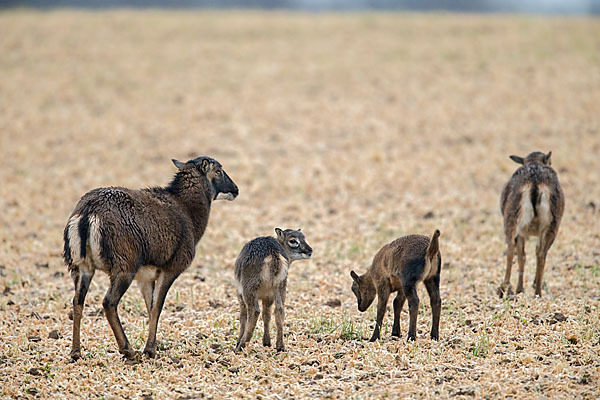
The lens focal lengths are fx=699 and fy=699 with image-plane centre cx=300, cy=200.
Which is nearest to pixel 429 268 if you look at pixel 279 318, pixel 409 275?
pixel 409 275

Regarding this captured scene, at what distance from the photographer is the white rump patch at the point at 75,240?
8.29 m

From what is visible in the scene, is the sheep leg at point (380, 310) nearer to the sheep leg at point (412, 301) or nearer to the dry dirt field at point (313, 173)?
the dry dirt field at point (313, 173)

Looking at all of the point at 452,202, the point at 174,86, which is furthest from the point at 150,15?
the point at 452,202

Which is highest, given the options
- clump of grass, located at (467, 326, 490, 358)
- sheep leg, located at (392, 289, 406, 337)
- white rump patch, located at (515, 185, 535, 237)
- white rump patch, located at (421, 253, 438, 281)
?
white rump patch, located at (515, 185, 535, 237)

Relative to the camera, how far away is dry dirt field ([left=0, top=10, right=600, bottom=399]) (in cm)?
832

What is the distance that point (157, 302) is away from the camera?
8805mm

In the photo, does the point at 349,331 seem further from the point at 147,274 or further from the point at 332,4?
the point at 332,4

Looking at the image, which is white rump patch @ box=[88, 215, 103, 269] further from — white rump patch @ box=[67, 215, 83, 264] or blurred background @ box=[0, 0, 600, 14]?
blurred background @ box=[0, 0, 600, 14]

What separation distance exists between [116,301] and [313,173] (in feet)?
41.4

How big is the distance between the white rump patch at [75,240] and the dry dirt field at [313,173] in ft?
4.31

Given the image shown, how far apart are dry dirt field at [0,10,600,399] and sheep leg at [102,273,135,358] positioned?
278mm

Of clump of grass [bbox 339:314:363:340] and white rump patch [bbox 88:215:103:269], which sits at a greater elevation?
white rump patch [bbox 88:215:103:269]

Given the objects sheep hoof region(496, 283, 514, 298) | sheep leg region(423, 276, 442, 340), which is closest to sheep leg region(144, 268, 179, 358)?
sheep leg region(423, 276, 442, 340)

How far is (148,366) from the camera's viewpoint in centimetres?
841
